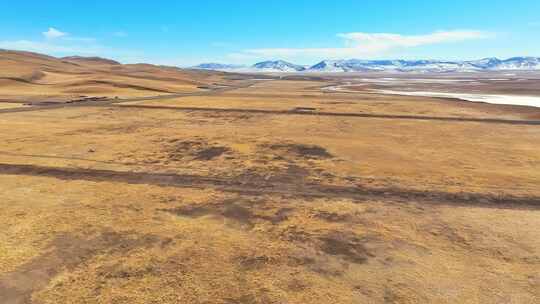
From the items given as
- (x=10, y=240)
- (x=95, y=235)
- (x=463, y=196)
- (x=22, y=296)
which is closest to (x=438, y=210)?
(x=463, y=196)

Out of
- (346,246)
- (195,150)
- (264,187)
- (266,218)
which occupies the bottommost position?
(346,246)

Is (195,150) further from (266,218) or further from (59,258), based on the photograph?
(59,258)

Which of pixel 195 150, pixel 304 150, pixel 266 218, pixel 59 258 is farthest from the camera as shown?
pixel 304 150

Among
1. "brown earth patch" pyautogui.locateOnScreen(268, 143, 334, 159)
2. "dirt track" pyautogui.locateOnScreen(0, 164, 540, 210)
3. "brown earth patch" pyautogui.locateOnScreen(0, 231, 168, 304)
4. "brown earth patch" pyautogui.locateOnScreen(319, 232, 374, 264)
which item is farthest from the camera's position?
"brown earth patch" pyautogui.locateOnScreen(268, 143, 334, 159)

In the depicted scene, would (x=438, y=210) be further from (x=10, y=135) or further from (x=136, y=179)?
(x=10, y=135)

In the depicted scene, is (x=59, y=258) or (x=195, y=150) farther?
(x=195, y=150)

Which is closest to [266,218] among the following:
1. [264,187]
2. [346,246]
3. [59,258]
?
[346,246]

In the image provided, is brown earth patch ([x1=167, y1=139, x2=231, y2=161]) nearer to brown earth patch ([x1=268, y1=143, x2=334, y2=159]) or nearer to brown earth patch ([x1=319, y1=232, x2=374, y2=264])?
brown earth patch ([x1=268, y1=143, x2=334, y2=159])

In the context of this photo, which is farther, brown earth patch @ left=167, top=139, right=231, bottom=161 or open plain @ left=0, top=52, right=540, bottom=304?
brown earth patch @ left=167, top=139, right=231, bottom=161

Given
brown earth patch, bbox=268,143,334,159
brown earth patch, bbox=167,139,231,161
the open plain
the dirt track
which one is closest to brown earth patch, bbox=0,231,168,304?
the open plain

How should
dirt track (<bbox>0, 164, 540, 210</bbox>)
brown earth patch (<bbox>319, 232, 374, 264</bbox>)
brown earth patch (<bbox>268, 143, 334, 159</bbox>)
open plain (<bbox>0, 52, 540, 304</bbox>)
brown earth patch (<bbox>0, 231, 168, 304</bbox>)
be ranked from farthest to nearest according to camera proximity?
1. brown earth patch (<bbox>268, 143, 334, 159</bbox>)
2. dirt track (<bbox>0, 164, 540, 210</bbox>)
3. brown earth patch (<bbox>319, 232, 374, 264</bbox>)
4. open plain (<bbox>0, 52, 540, 304</bbox>)
5. brown earth patch (<bbox>0, 231, 168, 304</bbox>)
